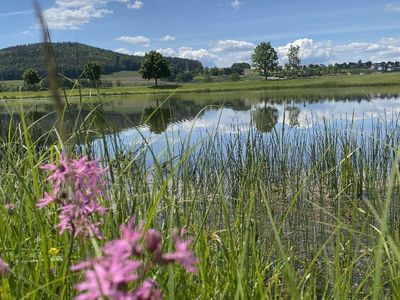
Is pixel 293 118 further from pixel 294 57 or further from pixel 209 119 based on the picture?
pixel 294 57

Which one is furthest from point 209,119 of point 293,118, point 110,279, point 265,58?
point 265,58

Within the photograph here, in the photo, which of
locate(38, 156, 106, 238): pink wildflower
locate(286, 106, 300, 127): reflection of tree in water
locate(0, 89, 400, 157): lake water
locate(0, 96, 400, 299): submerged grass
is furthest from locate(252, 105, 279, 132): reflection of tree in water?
locate(38, 156, 106, 238): pink wildflower

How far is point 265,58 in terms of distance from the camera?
98.1 metres

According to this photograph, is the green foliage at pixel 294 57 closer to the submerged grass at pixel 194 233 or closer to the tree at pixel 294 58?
the tree at pixel 294 58

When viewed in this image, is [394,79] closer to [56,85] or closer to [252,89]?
[252,89]

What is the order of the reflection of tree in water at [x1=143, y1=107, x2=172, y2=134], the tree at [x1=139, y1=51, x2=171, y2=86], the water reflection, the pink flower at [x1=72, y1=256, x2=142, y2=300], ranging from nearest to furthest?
Answer: 1. the pink flower at [x1=72, y1=256, x2=142, y2=300]
2. the water reflection
3. the reflection of tree in water at [x1=143, y1=107, x2=172, y2=134]
4. the tree at [x1=139, y1=51, x2=171, y2=86]

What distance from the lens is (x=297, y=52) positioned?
10412 centimetres

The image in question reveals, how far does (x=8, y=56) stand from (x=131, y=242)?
144m

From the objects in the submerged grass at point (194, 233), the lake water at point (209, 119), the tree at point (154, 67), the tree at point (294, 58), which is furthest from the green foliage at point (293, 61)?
the submerged grass at point (194, 233)

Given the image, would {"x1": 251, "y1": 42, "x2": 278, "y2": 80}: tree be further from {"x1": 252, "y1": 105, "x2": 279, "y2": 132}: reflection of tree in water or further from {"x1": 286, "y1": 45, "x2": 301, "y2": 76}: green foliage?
{"x1": 252, "y1": 105, "x2": 279, "y2": 132}: reflection of tree in water

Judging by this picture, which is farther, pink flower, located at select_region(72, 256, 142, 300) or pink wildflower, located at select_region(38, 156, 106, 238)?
pink wildflower, located at select_region(38, 156, 106, 238)

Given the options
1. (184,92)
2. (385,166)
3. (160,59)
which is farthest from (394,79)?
(385,166)

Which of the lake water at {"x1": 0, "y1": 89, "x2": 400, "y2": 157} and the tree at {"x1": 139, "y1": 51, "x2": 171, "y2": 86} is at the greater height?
the tree at {"x1": 139, "y1": 51, "x2": 171, "y2": 86}

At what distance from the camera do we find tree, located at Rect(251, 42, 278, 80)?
321ft
